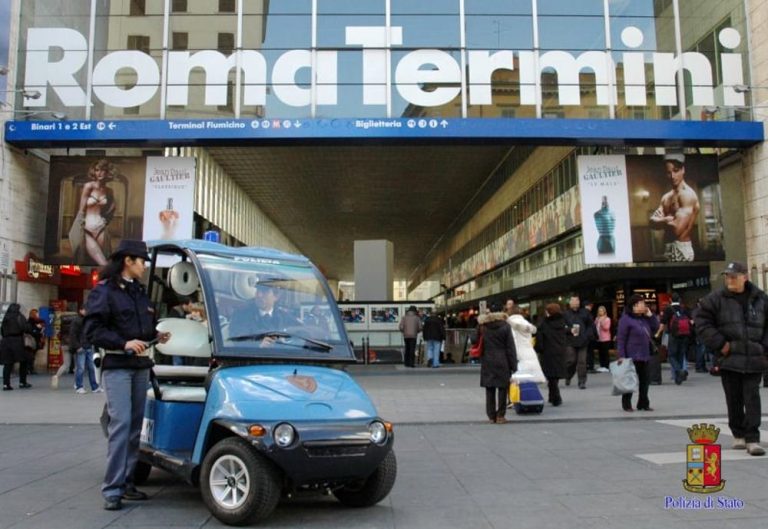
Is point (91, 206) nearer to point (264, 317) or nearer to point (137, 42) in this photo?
point (137, 42)

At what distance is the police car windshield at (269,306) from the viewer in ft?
16.9

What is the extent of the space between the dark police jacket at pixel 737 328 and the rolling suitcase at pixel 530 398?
3768 mm

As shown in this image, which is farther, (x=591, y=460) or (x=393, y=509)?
(x=591, y=460)

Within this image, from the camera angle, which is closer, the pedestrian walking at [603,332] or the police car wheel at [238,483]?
the police car wheel at [238,483]

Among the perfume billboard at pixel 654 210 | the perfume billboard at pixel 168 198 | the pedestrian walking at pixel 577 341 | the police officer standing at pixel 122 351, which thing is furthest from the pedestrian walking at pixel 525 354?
the perfume billboard at pixel 168 198

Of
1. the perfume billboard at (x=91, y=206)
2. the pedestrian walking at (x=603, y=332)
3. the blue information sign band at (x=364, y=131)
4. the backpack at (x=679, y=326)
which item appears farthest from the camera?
the perfume billboard at (x=91, y=206)

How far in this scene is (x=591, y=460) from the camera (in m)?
6.75

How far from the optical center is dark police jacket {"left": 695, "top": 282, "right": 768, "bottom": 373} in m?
6.58

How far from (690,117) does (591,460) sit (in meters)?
15.2

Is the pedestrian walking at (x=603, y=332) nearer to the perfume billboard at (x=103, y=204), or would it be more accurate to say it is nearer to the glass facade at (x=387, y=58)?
the glass facade at (x=387, y=58)

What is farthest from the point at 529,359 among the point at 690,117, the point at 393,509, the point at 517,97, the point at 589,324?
the point at 690,117

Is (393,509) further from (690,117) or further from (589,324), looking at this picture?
(690,117)

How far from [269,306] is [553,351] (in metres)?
7.02

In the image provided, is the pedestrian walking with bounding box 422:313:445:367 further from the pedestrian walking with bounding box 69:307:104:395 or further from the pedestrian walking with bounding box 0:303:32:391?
the pedestrian walking with bounding box 0:303:32:391
